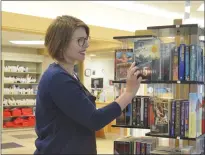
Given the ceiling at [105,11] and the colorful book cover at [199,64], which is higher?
the ceiling at [105,11]

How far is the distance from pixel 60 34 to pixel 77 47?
9 centimetres

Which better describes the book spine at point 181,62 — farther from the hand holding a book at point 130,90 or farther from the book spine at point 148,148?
the hand holding a book at point 130,90

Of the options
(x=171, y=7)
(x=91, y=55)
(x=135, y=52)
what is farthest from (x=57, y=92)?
(x=91, y=55)

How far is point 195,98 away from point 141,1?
429 centimetres

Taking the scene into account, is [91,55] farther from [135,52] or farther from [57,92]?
[57,92]

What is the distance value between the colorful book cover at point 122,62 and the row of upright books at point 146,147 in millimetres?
609

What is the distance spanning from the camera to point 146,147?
2932mm

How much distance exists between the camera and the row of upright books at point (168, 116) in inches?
105

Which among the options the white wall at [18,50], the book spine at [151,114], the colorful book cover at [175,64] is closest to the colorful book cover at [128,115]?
the book spine at [151,114]

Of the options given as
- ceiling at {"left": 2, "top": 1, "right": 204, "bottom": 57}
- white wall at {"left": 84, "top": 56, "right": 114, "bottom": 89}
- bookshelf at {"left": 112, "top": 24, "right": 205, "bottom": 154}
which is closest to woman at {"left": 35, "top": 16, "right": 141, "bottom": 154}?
bookshelf at {"left": 112, "top": 24, "right": 205, "bottom": 154}

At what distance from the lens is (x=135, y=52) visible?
269 centimetres

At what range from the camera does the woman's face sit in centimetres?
137

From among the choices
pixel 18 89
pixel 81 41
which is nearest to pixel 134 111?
pixel 81 41

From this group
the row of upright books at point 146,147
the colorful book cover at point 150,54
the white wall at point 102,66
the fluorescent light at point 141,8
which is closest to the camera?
the colorful book cover at point 150,54
